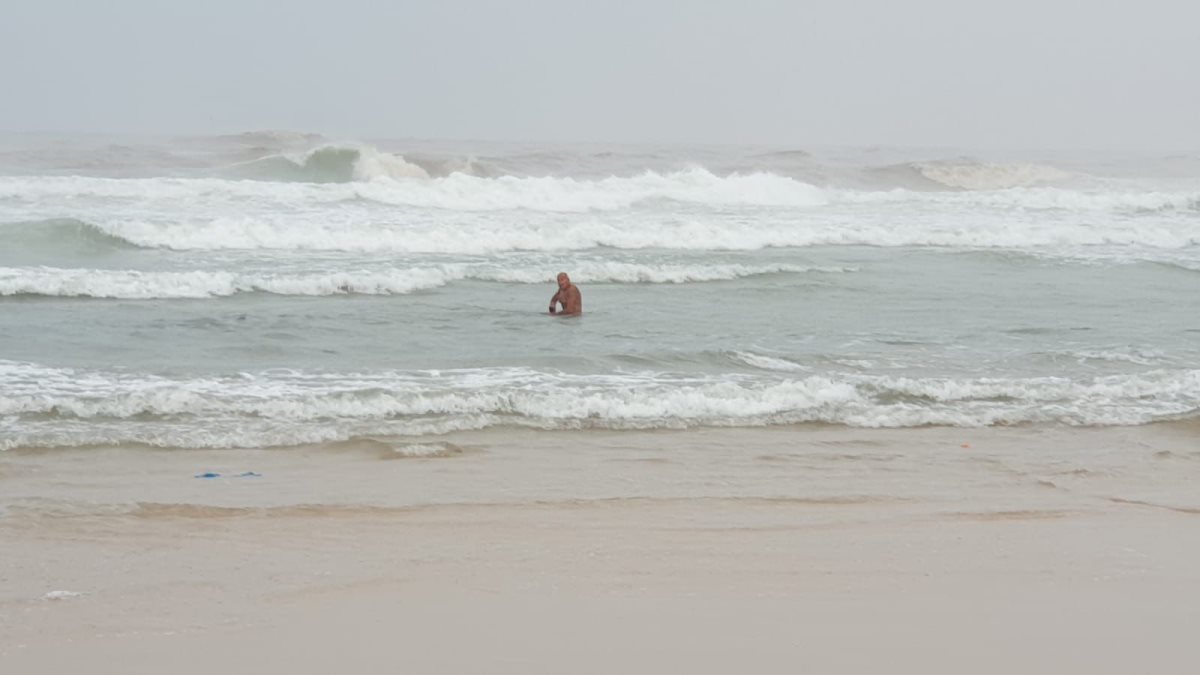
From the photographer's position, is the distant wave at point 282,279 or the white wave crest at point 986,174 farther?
the white wave crest at point 986,174

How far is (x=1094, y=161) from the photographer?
192ft

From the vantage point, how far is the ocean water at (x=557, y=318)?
27.0 ft

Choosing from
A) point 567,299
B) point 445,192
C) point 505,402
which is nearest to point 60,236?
point 567,299

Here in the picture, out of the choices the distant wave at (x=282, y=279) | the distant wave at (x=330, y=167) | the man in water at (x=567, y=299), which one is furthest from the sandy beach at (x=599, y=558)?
the distant wave at (x=330, y=167)

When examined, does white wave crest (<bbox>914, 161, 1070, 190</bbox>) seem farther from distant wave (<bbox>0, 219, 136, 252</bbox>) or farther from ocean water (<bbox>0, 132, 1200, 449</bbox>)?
distant wave (<bbox>0, 219, 136, 252</bbox>)

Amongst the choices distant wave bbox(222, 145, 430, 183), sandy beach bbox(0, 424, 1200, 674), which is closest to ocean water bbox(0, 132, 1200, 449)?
sandy beach bbox(0, 424, 1200, 674)

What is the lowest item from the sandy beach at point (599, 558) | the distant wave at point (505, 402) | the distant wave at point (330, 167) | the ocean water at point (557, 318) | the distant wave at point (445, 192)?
the sandy beach at point (599, 558)

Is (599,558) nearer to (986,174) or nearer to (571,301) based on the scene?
(571,301)

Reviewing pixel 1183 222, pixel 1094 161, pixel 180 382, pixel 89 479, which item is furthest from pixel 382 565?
pixel 1094 161

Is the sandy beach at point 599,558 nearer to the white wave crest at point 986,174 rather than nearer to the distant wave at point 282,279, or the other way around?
the distant wave at point 282,279

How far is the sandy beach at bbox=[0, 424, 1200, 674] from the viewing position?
13.2 ft

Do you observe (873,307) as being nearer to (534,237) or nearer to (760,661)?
(534,237)

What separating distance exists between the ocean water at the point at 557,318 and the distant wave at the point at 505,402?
0.03 meters

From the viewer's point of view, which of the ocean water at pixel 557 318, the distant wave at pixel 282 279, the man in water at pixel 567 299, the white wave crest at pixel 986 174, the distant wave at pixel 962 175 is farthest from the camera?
the white wave crest at pixel 986 174
